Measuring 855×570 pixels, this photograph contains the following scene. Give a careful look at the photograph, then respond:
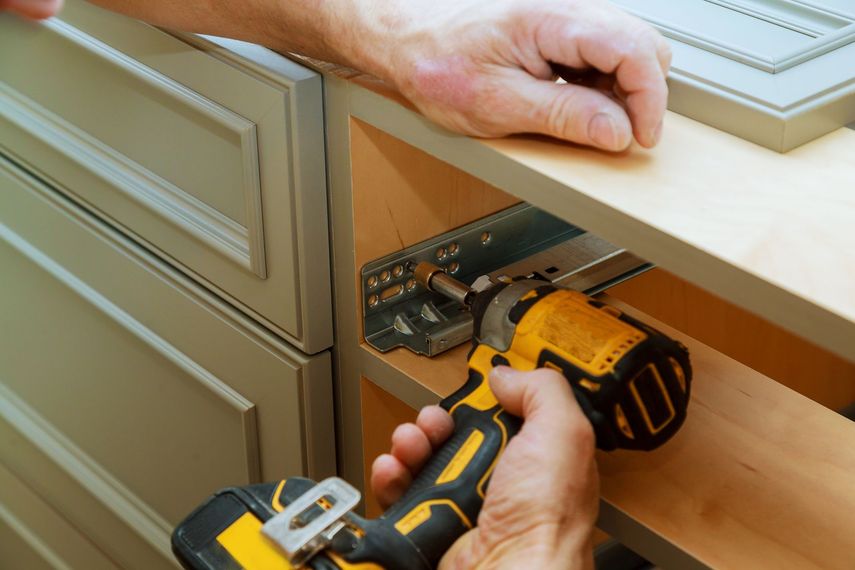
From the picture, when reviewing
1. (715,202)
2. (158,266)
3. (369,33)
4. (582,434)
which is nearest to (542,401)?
(582,434)

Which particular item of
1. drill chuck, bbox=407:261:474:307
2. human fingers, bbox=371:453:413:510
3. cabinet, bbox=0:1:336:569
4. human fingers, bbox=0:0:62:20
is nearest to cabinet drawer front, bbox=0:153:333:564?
cabinet, bbox=0:1:336:569

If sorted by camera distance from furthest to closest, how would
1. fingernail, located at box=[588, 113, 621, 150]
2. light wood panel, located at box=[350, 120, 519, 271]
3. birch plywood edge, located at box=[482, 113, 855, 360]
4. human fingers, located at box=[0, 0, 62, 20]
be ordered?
light wood panel, located at box=[350, 120, 519, 271] < fingernail, located at box=[588, 113, 621, 150] < birch plywood edge, located at box=[482, 113, 855, 360] < human fingers, located at box=[0, 0, 62, 20]

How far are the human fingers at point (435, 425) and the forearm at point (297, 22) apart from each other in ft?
0.74

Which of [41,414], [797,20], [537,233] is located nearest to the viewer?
[797,20]

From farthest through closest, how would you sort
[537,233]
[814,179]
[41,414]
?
1. [41,414]
2. [537,233]
3. [814,179]

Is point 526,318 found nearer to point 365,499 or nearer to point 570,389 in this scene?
point 570,389

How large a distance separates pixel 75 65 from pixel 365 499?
0.46 m

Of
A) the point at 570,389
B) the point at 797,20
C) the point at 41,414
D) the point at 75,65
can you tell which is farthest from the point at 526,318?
the point at 41,414

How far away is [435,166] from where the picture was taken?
0.84 m

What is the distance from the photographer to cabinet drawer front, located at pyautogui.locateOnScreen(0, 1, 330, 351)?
2.67 feet

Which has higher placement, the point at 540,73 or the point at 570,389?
the point at 540,73

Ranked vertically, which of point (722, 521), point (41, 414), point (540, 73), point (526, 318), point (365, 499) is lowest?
point (41, 414)

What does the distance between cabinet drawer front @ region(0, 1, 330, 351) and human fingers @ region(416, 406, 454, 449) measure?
195 millimetres

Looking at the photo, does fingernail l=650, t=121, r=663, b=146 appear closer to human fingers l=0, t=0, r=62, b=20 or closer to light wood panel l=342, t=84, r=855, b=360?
light wood panel l=342, t=84, r=855, b=360
